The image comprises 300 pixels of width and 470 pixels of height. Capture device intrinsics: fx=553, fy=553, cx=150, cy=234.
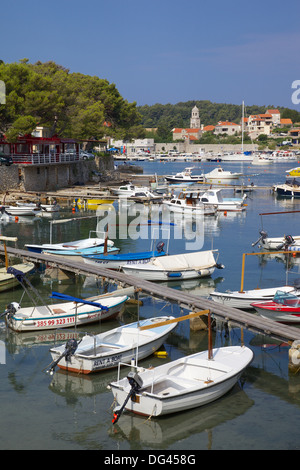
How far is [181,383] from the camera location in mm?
16125

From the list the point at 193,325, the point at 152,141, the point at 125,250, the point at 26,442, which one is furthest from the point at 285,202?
the point at 152,141

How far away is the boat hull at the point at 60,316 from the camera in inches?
843

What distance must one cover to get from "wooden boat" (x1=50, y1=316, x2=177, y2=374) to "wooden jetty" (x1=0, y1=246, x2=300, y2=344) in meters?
1.86

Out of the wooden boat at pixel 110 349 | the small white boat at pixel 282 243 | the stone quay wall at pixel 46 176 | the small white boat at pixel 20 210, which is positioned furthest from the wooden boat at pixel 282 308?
the stone quay wall at pixel 46 176

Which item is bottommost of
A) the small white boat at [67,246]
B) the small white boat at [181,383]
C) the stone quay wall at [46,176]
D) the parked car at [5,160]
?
the small white boat at [181,383]

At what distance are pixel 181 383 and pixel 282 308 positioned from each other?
6.80 meters

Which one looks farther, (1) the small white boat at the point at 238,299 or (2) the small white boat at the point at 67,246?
(2) the small white boat at the point at 67,246

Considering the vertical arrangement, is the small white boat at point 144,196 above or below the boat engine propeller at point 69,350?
above

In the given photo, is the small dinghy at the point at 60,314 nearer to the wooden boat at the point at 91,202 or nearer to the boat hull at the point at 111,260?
the boat hull at the point at 111,260

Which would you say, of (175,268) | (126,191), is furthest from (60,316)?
(126,191)

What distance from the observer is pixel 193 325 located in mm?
22000

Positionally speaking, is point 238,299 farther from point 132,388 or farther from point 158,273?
point 132,388

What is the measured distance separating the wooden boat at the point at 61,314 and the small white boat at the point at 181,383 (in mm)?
5204

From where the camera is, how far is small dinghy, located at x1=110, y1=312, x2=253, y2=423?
15.1 metres
